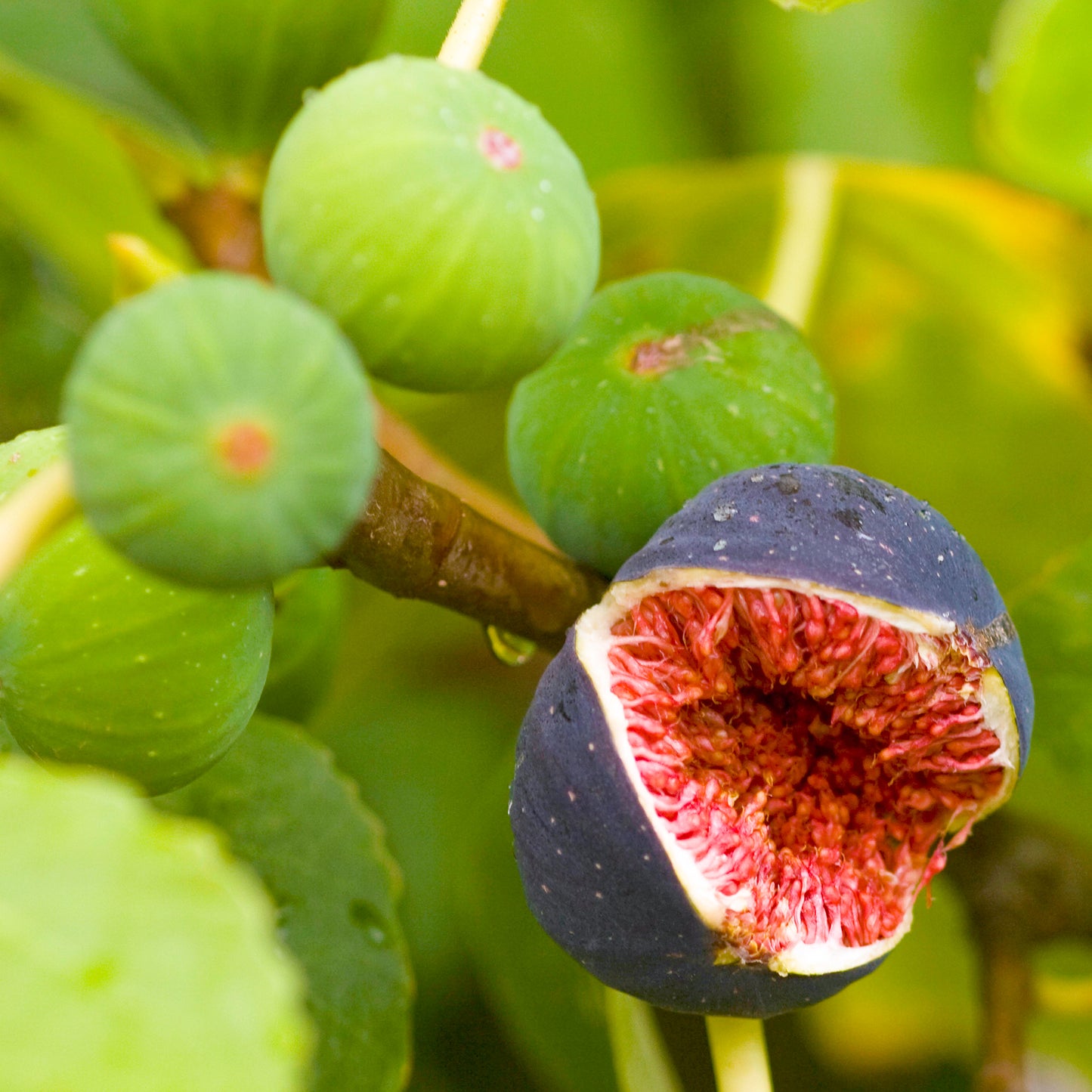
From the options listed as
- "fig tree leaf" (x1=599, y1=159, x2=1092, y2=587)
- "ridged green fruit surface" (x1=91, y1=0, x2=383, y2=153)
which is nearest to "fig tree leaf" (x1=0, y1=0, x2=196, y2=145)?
"ridged green fruit surface" (x1=91, y1=0, x2=383, y2=153)

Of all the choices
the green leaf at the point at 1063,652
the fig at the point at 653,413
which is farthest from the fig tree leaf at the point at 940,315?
the fig at the point at 653,413

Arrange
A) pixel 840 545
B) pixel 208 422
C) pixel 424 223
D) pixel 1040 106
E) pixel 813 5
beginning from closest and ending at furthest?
pixel 208 422 → pixel 424 223 → pixel 840 545 → pixel 813 5 → pixel 1040 106

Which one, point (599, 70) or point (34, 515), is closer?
point (34, 515)

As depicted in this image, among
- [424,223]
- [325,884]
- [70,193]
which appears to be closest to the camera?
[424,223]

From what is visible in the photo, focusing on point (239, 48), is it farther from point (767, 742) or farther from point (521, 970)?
point (521, 970)

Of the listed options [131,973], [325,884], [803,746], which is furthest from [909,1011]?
[131,973]

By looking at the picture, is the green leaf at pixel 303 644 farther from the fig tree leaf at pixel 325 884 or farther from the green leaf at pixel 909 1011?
the green leaf at pixel 909 1011

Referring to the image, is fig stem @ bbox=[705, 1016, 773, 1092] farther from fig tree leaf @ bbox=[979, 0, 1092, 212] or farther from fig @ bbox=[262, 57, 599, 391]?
fig tree leaf @ bbox=[979, 0, 1092, 212]
